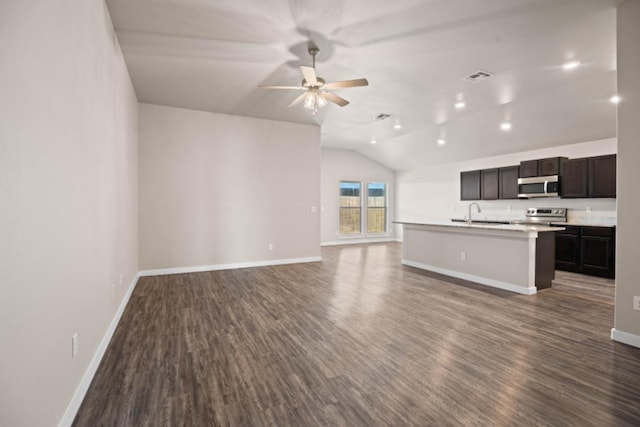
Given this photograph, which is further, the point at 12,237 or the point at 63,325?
the point at 63,325

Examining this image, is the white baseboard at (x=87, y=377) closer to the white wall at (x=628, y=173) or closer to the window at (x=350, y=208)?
the white wall at (x=628, y=173)

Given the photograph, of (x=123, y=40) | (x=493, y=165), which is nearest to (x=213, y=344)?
(x=123, y=40)

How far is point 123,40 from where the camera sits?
3320 mm

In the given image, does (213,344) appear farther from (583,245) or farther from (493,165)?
(493,165)

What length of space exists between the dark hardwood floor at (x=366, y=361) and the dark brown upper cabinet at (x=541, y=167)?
275 centimetres

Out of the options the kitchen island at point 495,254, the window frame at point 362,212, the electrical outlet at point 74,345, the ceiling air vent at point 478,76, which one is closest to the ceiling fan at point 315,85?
the ceiling air vent at point 478,76

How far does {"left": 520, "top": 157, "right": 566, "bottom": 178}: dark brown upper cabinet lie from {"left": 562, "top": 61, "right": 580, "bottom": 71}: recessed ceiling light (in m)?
2.76

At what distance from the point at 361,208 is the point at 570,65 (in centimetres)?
686

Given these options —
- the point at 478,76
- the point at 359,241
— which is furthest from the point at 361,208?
the point at 478,76

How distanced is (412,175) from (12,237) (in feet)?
32.8

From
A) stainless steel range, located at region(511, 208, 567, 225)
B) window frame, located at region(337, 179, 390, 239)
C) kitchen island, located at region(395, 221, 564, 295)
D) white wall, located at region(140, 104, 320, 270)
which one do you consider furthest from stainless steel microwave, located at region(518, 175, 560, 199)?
window frame, located at region(337, 179, 390, 239)

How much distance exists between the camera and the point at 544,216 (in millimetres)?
6488

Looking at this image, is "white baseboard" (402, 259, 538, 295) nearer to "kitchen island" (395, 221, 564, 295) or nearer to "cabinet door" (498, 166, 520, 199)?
"kitchen island" (395, 221, 564, 295)

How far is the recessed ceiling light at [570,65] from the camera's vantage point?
147 inches
